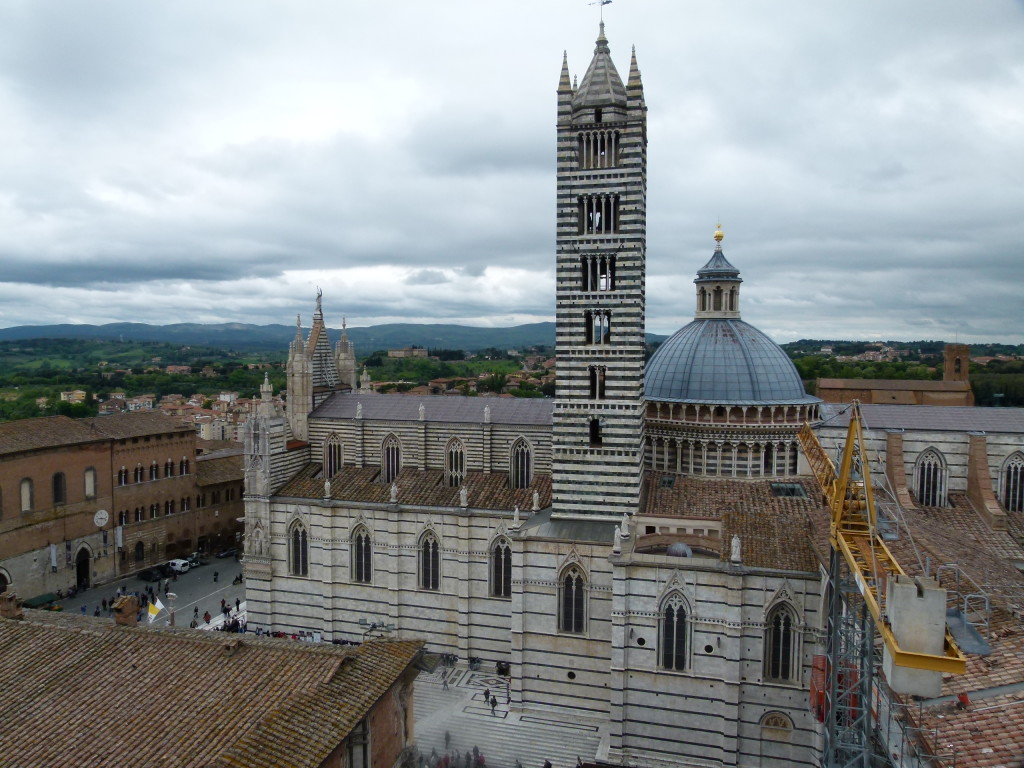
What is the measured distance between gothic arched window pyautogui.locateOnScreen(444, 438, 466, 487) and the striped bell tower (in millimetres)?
7597

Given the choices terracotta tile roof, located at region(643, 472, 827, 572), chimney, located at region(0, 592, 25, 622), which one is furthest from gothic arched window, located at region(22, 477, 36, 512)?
terracotta tile roof, located at region(643, 472, 827, 572)

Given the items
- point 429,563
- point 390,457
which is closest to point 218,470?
point 390,457

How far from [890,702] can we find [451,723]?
17754mm

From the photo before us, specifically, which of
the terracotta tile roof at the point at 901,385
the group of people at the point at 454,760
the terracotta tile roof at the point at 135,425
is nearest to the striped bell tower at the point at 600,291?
the group of people at the point at 454,760

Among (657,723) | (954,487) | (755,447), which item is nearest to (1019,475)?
(954,487)

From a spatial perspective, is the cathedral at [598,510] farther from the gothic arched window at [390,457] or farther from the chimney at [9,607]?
the chimney at [9,607]

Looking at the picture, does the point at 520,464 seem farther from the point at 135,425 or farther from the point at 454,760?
the point at 135,425

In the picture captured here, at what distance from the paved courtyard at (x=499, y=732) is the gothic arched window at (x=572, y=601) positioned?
361cm

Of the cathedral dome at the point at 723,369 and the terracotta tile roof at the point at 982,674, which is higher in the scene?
the cathedral dome at the point at 723,369

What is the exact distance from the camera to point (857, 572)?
17.4 meters

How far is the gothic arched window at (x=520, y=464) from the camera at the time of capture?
36.8 metres

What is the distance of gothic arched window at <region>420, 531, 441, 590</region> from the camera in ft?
117

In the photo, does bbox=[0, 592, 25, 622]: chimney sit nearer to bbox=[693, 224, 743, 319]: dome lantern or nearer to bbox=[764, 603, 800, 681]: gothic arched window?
bbox=[764, 603, 800, 681]: gothic arched window

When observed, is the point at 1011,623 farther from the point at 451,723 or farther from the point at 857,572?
the point at 451,723
